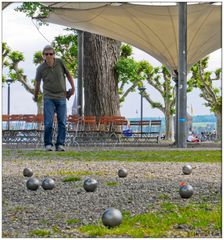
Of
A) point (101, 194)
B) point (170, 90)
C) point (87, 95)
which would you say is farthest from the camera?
point (170, 90)

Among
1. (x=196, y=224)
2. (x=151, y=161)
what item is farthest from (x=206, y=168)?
(x=196, y=224)

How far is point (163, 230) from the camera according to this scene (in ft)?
13.7

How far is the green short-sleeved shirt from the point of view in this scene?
35.6ft

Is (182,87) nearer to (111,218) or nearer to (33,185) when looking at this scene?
(33,185)

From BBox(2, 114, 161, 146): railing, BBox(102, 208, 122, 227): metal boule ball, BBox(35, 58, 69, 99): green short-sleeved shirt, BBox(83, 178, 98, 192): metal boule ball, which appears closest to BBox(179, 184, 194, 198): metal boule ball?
BBox(83, 178, 98, 192): metal boule ball

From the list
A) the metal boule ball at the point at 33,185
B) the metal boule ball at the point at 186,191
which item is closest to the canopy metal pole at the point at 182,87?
the metal boule ball at the point at 33,185

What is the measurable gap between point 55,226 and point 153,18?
712 inches

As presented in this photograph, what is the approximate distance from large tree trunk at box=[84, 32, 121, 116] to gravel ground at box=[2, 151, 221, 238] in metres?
10.7

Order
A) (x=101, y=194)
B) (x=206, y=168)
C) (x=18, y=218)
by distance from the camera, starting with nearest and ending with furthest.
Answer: (x=18, y=218) → (x=101, y=194) → (x=206, y=168)

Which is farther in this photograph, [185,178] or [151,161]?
[151,161]

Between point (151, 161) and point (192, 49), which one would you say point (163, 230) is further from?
point (192, 49)

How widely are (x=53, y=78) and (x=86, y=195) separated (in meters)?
5.07

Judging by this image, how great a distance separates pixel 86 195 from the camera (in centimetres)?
600

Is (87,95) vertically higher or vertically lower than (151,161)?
higher
